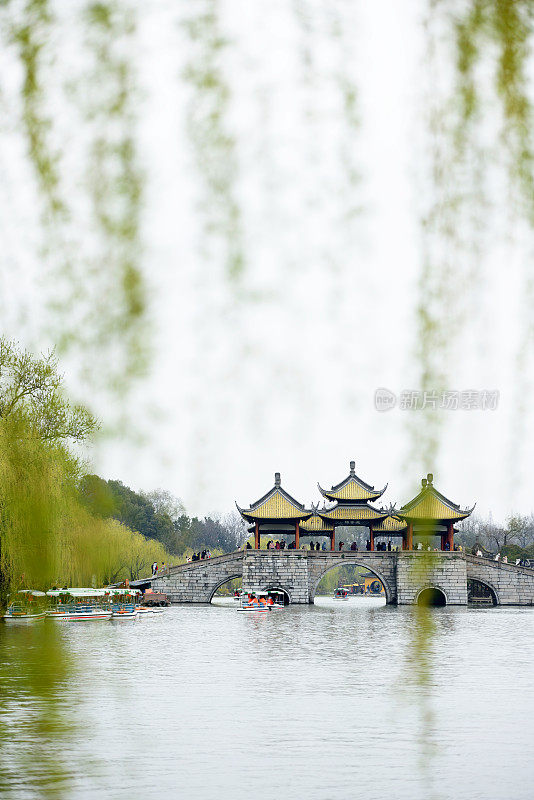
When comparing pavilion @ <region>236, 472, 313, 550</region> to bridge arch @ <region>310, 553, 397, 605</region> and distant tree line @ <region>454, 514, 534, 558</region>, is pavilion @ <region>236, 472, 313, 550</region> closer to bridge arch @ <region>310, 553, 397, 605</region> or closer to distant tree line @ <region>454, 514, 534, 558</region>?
bridge arch @ <region>310, 553, 397, 605</region>

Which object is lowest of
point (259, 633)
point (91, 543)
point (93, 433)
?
point (259, 633)

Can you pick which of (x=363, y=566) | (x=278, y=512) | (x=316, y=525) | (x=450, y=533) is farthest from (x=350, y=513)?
(x=450, y=533)

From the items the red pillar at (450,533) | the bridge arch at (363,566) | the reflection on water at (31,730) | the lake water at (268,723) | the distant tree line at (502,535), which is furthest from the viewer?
the distant tree line at (502,535)

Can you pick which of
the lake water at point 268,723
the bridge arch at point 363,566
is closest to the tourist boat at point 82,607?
the lake water at point 268,723

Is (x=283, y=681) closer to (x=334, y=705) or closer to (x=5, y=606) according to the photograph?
(x=334, y=705)

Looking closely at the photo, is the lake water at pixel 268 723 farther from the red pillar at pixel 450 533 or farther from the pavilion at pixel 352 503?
the pavilion at pixel 352 503

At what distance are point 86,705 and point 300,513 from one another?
2291 centimetres

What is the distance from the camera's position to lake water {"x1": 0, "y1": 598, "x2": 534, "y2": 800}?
6.68 m

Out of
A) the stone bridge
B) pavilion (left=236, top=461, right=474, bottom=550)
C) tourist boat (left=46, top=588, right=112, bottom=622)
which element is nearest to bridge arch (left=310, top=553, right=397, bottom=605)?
the stone bridge

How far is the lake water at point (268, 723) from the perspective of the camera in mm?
6676

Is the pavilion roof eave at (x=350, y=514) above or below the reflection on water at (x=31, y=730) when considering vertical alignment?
above

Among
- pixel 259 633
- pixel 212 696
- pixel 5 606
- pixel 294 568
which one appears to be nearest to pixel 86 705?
pixel 212 696

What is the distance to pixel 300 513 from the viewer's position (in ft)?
106

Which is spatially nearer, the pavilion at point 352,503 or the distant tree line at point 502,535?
the pavilion at point 352,503
